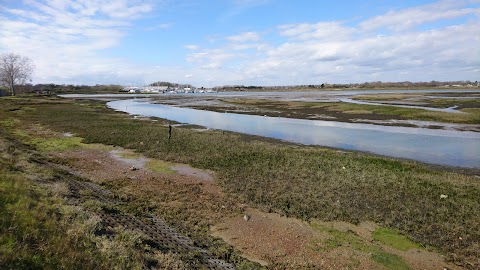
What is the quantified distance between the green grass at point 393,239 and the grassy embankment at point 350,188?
0.33 meters

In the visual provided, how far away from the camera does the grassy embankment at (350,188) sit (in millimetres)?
11484

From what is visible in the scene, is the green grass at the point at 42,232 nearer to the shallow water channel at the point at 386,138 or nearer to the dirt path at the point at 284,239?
the dirt path at the point at 284,239

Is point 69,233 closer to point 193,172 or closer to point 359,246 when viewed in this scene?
point 359,246

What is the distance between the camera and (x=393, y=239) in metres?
10.9

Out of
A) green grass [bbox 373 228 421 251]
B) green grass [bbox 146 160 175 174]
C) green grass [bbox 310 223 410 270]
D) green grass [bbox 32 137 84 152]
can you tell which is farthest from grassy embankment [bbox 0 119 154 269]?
green grass [bbox 32 137 84 152]

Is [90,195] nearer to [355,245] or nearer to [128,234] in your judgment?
[128,234]

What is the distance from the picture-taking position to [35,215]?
8039 mm

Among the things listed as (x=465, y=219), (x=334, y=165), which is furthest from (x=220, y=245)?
(x=334, y=165)

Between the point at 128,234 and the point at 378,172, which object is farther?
the point at 378,172

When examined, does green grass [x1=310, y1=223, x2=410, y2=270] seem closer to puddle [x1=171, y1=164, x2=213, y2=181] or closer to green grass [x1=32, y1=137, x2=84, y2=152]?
puddle [x1=171, y1=164, x2=213, y2=181]

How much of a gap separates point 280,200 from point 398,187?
21.0ft

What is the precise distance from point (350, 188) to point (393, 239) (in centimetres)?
470

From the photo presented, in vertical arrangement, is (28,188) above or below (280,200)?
above

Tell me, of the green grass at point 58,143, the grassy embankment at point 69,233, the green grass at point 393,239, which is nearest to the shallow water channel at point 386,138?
the green grass at point 393,239
